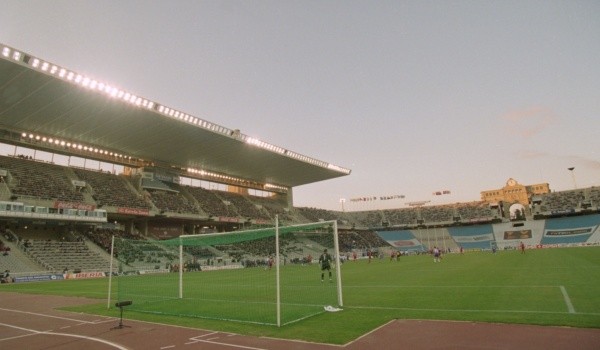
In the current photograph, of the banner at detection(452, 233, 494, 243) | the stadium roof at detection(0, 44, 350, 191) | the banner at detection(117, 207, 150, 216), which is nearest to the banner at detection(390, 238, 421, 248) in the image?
the banner at detection(452, 233, 494, 243)

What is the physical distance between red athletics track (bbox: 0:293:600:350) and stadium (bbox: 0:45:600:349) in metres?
0.33

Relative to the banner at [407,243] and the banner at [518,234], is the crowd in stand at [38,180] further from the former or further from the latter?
the banner at [518,234]

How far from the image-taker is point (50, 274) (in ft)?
110

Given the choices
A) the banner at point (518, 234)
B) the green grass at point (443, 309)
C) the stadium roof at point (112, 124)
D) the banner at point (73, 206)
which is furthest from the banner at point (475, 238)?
the banner at point (73, 206)

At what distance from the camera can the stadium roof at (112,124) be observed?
30.5 metres

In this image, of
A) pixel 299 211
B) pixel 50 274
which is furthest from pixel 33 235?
pixel 299 211

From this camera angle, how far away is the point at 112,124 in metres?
40.6

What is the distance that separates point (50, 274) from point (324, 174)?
153 ft

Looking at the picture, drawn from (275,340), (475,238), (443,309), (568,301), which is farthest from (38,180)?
(475,238)

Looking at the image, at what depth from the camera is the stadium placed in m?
12.3

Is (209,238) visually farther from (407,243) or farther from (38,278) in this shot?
(407,243)

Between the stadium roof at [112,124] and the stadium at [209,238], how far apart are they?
20cm

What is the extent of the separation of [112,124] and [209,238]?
30.8 meters

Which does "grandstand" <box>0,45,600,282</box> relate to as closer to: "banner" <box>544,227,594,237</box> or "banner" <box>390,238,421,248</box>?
"banner" <box>544,227,594,237</box>
